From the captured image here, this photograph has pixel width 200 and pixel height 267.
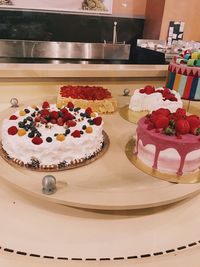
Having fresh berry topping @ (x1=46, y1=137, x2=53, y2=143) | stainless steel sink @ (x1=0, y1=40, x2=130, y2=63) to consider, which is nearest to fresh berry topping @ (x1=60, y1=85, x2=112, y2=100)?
fresh berry topping @ (x1=46, y1=137, x2=53, y2=143)

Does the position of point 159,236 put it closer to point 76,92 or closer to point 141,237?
point 141,237

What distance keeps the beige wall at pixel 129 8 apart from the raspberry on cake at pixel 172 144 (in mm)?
3430

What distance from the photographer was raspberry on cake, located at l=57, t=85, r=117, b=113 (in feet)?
5.09

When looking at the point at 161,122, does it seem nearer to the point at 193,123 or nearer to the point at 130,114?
the point at 193,123

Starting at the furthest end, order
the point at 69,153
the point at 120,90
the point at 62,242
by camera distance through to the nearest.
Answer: the point at 120,90, the point at 69,153, the point at 62,242

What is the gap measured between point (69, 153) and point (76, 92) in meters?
0.62

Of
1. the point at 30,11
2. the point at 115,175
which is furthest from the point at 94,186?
the point at 30,11

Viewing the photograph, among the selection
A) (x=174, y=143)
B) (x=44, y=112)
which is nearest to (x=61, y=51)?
(x=44, y=112)

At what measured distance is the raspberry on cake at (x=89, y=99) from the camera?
5.09 feet

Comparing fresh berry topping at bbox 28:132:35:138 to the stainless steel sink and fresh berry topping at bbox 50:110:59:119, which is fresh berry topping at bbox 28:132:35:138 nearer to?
fresh berry topping at bbox 50:110:59:119

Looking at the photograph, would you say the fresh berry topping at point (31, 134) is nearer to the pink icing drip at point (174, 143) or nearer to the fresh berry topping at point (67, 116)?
the fresh berry topping at point (67, 116)

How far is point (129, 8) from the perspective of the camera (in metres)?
4.13

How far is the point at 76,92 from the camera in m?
1.59

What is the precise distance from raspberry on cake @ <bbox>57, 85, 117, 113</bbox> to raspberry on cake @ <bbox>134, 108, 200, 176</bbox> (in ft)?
1.61
